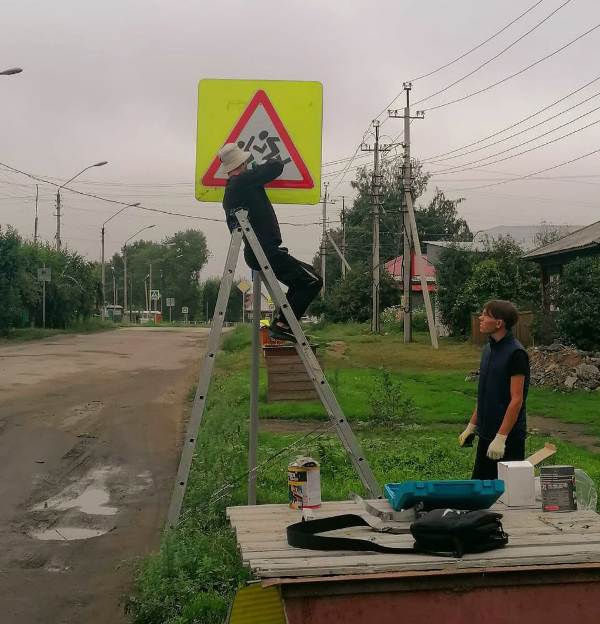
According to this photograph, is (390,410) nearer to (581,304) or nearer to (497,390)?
A: (497,390)

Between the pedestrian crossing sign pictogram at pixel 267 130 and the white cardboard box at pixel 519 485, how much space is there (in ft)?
7.21

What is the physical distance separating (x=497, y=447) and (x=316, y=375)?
4.57ft

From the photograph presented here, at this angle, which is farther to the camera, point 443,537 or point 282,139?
point 282,139

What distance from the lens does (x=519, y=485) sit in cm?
467

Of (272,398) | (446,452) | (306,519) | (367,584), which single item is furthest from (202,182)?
(272,398)

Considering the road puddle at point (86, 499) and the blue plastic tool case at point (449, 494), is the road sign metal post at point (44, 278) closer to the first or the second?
the road puddle at point (86, 499)

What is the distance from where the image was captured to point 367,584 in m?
3.32

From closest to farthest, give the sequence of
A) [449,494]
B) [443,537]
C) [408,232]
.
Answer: [443,537] < [449,494] < [408,232]

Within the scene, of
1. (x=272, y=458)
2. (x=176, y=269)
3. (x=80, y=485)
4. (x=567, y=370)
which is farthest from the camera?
(x=176, y=269)

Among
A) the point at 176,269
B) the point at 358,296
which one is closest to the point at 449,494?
the point at 358,296

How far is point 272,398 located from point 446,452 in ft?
20.3

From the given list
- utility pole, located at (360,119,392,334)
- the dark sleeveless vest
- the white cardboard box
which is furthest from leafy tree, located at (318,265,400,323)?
the white cardboard box

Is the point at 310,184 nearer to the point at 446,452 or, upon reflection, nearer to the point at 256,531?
the point at 256,531

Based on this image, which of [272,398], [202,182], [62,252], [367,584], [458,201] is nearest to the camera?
[367,584]
